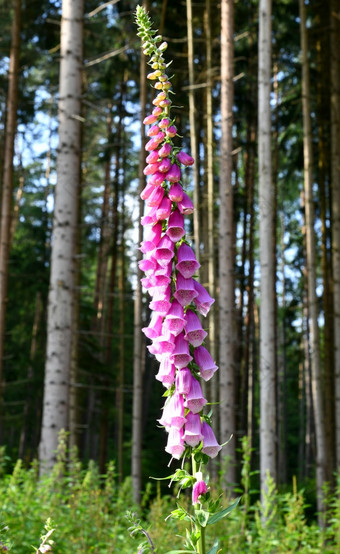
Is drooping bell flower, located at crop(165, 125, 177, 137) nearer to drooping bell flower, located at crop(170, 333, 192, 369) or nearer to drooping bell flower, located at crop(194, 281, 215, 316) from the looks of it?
drooping bell flower, located at crop(194, 281, 215, 316)

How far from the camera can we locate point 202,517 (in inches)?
78.4

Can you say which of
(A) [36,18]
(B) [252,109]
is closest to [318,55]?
(B) [252,109]

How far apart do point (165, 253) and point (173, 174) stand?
0.28m

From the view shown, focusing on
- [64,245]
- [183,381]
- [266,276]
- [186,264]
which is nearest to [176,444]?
[183,381]

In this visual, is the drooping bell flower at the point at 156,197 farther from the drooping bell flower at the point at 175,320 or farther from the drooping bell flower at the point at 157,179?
the drooping bell flower at the point at 175,320

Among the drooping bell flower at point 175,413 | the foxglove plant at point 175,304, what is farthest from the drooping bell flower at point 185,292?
the drooping bell flower at point 175,413

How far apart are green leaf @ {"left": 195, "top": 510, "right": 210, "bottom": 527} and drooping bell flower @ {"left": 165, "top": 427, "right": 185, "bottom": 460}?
198 mm

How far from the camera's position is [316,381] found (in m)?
11.8

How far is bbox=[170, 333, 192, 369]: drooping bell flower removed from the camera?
2.14m

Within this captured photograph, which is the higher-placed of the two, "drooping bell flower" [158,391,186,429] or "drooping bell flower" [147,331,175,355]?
"drooping bell flower" [147,331,175,355]

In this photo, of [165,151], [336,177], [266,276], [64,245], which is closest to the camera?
[165,151]

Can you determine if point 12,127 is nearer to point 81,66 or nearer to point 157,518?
point 81,66

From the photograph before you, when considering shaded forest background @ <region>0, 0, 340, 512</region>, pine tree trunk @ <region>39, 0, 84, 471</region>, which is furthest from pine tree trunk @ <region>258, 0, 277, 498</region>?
pine tree trunk @ <region>39, 0, 84, 471</region>

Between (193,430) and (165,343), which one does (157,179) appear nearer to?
(165,343)
